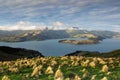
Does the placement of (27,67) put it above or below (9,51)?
above

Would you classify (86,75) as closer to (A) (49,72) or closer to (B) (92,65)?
(A) (49,72)

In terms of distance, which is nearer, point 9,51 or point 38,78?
point 38,78

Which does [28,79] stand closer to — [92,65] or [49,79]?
[49,79]

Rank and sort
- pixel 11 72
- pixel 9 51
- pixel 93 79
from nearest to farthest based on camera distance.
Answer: pixel 93 79
pixel 11 72
pixel 9 51

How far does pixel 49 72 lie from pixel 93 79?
609 centimetres

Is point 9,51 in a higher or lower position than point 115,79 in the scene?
lower

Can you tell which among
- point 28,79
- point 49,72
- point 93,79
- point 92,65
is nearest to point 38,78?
point 28,79

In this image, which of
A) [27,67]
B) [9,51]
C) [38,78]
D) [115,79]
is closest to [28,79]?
[38,78]

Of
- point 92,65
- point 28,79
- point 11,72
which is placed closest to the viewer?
point 28,79

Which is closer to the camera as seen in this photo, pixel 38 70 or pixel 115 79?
pixel 115 79

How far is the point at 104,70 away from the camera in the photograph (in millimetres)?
25625

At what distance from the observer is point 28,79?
21.2 metres

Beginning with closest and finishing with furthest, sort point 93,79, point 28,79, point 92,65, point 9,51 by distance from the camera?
point 93,79 < point 28,79 < point 92,65 < point 9,51

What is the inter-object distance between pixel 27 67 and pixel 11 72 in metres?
4.30
